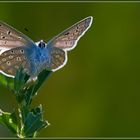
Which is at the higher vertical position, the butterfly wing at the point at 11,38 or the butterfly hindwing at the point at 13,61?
the butterfly wing at the point at 11,38

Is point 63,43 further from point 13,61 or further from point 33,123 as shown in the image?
point 33,123

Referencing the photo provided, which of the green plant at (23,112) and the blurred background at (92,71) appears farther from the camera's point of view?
the blurred background at (92,71)

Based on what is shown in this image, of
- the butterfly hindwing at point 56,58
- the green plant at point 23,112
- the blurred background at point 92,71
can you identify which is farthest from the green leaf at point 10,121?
the blurred background at point 92,71

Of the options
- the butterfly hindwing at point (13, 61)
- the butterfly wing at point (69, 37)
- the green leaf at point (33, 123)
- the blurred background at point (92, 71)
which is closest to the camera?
the green leaf at point (33, 123)

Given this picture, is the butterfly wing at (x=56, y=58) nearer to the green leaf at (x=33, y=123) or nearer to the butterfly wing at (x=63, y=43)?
the butterfly wing at (x=63, y=43)

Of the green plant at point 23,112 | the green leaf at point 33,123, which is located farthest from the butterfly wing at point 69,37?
the green leaf at point 33,123

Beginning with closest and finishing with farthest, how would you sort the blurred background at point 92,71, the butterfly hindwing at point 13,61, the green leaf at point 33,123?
the green leaf at point 33,123
the butterfly hindwing at point 13,61
the blurred background at point 92,71

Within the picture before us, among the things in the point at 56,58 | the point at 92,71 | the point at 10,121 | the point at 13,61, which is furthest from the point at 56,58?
the point at 92,71
